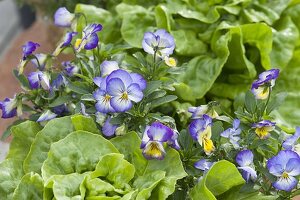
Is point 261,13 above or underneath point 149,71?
underneath

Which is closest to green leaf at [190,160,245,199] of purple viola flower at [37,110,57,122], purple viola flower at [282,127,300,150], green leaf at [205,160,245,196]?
green leaf at [205,160,245,196]

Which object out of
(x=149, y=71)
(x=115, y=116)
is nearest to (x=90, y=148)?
(x=115, y=116)

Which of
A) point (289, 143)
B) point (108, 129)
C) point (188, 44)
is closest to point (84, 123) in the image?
point (108, 129)

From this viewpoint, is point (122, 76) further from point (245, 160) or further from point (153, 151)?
point (245, 160)

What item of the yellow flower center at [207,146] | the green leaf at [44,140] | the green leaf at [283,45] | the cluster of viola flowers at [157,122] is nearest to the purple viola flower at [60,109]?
the cluster of viola flowers at [157,122]

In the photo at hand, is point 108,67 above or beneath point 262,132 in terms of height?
above

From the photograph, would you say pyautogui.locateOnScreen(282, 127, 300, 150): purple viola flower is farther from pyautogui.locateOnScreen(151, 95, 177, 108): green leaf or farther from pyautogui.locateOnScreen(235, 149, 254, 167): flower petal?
pyautogui.locateOnScreen(151, 95, 177, 108): green leaf

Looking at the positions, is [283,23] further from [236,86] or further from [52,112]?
[52,112]
